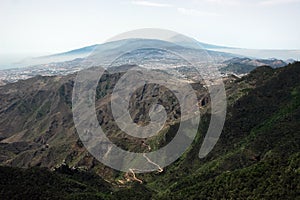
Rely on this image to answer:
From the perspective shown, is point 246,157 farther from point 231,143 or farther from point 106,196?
point 106,196

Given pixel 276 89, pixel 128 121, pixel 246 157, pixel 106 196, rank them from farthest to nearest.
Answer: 1. pixel 128 121
2. pixel 276 89
3. pixel 246 157
4. pixel 106 196

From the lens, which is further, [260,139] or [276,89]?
[276,89]

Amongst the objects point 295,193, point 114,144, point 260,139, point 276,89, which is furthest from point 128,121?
point 295,193

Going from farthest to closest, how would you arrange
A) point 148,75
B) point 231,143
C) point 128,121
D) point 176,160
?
point 148,75, point 128,121, point 176,160, point 231,143

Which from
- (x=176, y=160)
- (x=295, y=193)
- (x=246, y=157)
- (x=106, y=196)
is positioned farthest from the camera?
(x=176, y=160)

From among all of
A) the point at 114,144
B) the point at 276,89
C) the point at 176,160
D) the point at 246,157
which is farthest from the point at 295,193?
the point at 114,144

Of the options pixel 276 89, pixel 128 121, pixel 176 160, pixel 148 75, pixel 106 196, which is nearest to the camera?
pixel 106 196

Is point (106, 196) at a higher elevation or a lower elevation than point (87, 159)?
higher

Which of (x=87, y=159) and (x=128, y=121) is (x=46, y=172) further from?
(x=128, y=121)

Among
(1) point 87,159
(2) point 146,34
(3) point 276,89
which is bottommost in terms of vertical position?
(1) point 87,159
